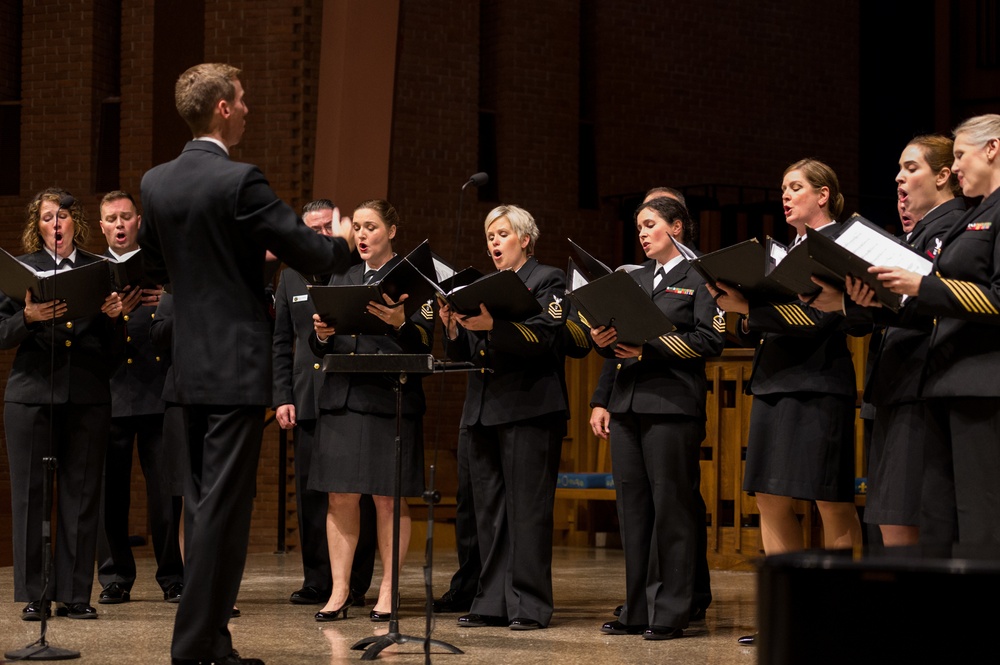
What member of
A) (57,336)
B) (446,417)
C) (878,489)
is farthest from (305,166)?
(878,489)

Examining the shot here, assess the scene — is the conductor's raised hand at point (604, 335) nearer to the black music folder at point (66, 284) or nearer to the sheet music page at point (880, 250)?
the sheet music page at point (880, 250)

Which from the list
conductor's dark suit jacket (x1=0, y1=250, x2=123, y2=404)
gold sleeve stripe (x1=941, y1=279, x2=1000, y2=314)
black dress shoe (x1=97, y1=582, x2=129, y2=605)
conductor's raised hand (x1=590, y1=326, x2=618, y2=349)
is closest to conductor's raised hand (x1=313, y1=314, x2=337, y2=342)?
conductor's dark suit jacket (x1=0, y1=250, x2=123, y2=404)

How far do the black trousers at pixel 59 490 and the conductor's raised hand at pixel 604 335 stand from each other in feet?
6.98

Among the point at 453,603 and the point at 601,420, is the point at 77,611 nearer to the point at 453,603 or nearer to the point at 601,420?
the point at 453,603

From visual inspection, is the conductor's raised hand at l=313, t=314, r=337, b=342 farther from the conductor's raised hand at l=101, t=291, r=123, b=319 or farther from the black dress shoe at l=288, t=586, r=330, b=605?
the black dress shoe at l=288, t=586, r=330, b=605

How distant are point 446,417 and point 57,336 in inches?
249

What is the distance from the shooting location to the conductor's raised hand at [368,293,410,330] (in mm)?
4941

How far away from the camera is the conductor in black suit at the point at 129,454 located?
5953 millimetres

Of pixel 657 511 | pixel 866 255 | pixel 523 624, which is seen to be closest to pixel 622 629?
pixel 523 624

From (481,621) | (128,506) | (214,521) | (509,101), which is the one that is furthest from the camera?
(509,101)

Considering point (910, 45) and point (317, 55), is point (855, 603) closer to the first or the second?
point (317, 55)

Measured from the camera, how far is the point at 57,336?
212 inches

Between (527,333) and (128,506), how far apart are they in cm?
224

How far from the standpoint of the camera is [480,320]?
4984 millimetres
